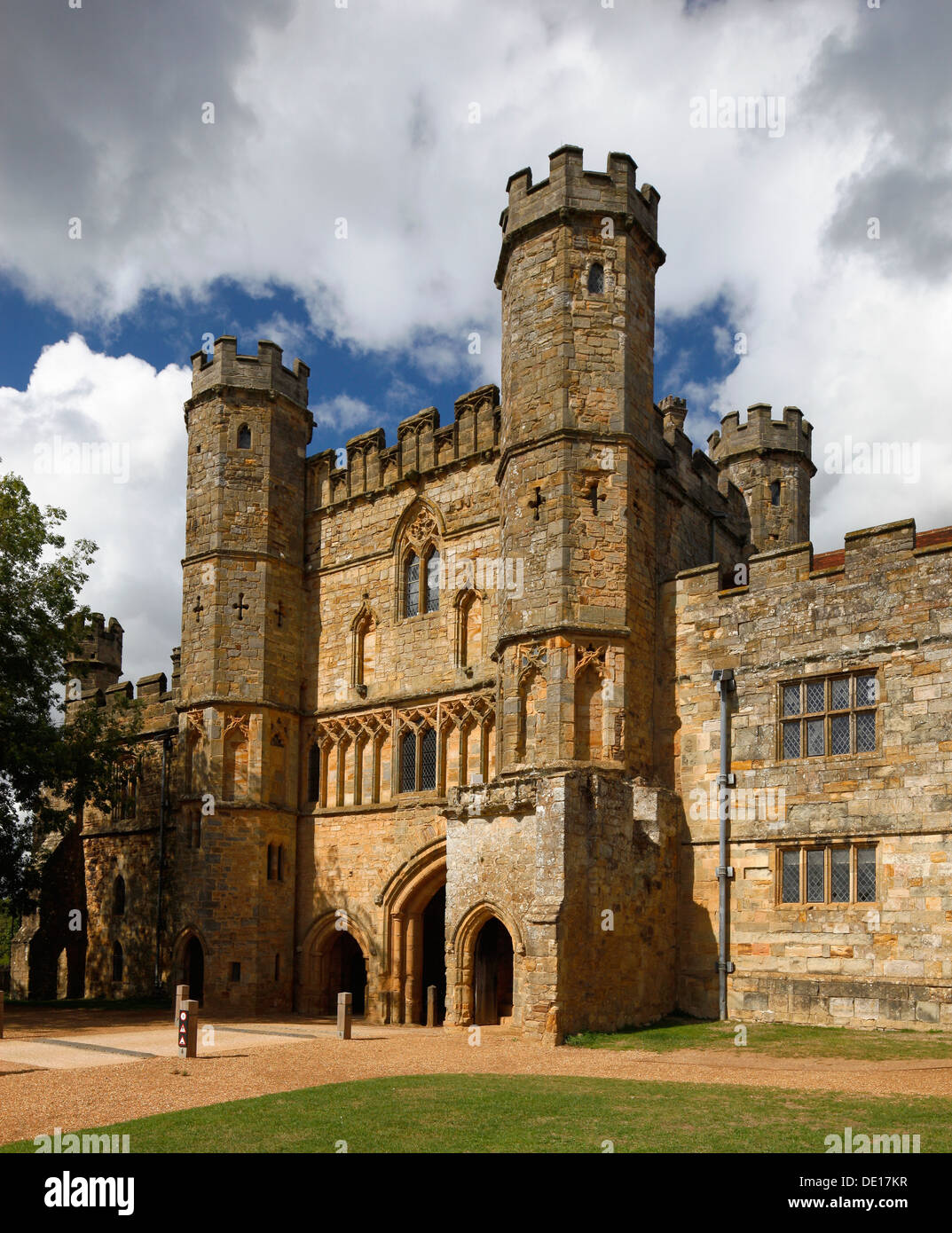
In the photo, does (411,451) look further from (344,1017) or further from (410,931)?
(344,1017)

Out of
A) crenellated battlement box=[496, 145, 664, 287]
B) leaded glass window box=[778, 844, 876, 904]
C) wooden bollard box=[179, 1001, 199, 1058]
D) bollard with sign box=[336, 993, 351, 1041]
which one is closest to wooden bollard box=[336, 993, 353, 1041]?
bollard with sign box=[336, 993, 351, 1041]

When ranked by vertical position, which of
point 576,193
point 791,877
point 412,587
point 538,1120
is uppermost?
point 576,193

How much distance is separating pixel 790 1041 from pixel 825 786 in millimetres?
3887

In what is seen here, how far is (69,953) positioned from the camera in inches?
1243

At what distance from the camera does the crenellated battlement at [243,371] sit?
88.2 feet

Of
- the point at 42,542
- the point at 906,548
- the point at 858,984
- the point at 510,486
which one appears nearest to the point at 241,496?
the point at 42,542

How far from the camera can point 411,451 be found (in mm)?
25125

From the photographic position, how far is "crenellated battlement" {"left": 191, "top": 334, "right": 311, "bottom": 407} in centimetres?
2689

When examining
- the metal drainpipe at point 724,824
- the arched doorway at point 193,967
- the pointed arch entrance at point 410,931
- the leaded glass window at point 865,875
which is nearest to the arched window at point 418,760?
the pointed arch entrance at point 410,931

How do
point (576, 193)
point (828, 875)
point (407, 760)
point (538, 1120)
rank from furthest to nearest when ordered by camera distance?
point (407, 760) → point (576, 193) → point (828, 875) → point (538, 1120)

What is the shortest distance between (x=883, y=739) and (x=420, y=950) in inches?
401

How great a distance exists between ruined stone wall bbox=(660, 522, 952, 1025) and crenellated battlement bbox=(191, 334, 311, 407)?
1186 centimetres

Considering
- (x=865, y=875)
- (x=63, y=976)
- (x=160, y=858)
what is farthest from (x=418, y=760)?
(x=63, y=976)

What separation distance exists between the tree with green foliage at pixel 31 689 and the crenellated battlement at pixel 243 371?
502 cm
